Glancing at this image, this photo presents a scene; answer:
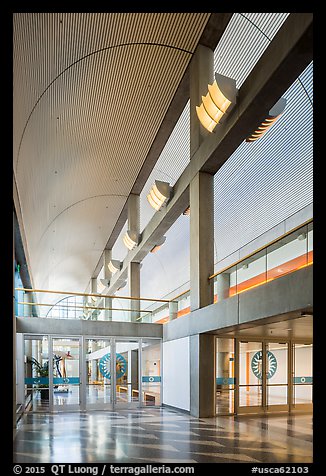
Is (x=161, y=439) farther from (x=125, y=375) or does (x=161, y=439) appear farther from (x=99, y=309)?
(x=99, y=309)

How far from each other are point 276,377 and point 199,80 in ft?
29.3

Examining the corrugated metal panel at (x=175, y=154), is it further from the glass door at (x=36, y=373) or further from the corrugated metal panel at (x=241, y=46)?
the glass door at (x=36, y=373)

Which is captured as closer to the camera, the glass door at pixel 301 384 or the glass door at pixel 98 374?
the glass door at pixel 98 374

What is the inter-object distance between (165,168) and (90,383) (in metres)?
8.03

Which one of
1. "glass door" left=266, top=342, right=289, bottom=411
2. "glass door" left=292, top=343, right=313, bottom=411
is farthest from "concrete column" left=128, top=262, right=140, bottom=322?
"glass door" left=292, top=343, right=313, bottom=411

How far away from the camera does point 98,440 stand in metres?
8.44

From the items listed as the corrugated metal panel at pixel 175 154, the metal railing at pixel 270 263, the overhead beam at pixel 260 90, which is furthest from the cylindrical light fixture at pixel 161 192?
the metal railing at pixel 270 263

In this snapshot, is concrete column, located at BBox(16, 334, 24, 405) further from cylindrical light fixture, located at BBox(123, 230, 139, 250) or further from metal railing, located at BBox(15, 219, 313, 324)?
cylindrical light fixture, located at BBox(123, 230, 139, 250)

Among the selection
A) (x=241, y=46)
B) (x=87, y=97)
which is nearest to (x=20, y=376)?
(x=87, y=97)

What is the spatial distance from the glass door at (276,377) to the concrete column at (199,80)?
6475 mm

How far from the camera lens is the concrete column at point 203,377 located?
39.2ft

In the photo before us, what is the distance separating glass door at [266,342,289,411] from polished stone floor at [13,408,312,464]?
139 centimetres
